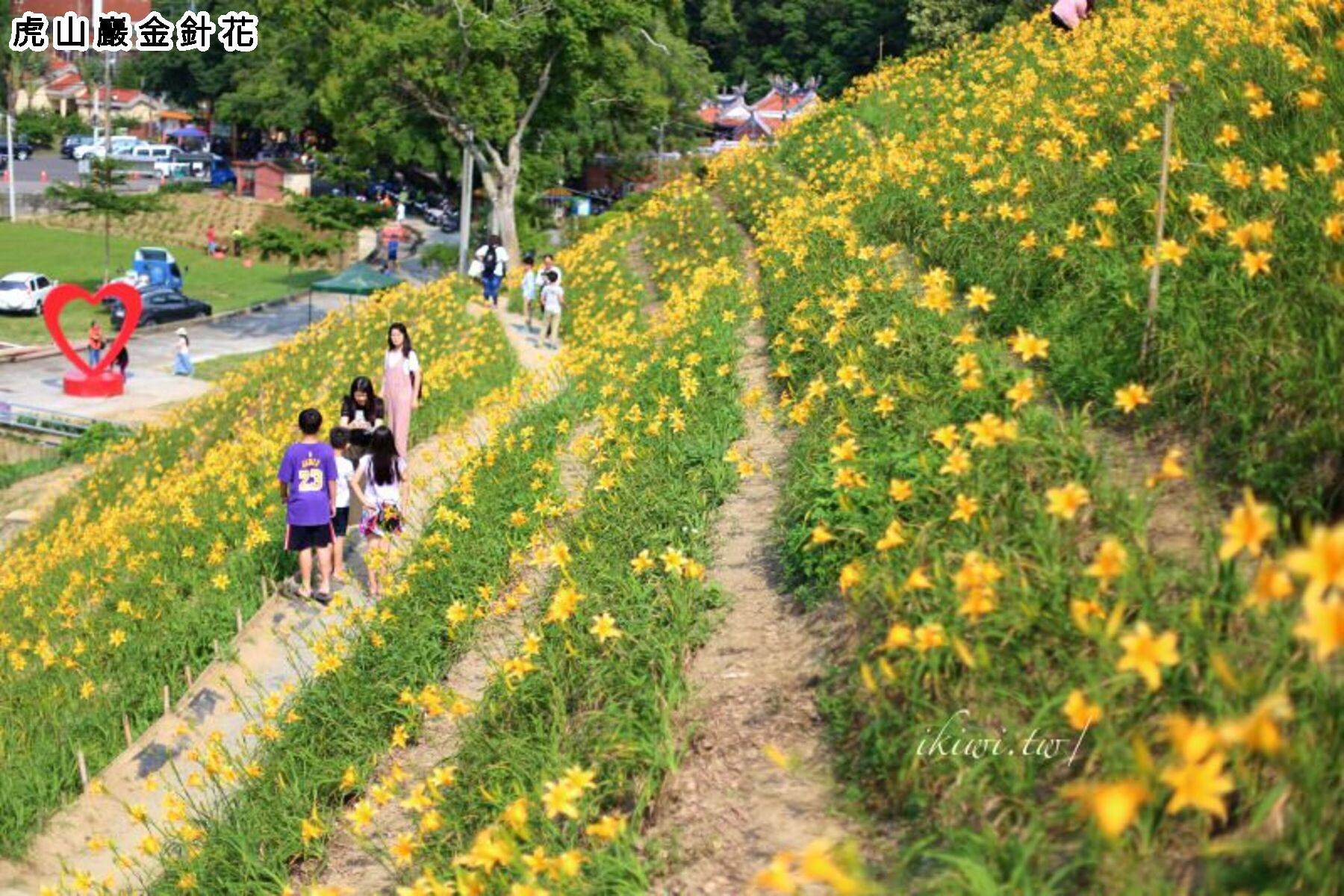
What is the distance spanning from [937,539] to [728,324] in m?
5.70

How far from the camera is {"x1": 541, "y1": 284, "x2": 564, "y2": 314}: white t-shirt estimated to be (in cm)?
1562

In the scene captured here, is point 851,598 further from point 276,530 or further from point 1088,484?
point 276,530

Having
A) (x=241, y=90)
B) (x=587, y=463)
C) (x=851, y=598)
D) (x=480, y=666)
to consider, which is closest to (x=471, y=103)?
(x=587, y=463)

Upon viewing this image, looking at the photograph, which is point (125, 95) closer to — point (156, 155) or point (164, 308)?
point (156, 155)

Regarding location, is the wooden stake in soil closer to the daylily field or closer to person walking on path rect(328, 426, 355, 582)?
the daylily field

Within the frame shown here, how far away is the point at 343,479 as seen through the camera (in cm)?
855

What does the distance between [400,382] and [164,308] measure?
84.6 ft

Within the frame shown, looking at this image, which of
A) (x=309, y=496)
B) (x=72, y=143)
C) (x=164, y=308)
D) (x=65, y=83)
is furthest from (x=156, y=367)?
(x=65, y=83)

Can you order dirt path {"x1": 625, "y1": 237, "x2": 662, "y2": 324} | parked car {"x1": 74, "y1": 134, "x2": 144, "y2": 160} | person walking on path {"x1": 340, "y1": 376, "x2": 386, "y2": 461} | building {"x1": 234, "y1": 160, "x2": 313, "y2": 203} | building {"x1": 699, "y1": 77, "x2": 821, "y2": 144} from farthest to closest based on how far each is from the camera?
parked car {"x1": 74, "y1": 134, "x2": 144, "y2": 160} < building {"x1": 234, "y1": 160, "x2": 313, "y2": 203} < building {"x1": 699, "y1": 77, "x2": 821, "y2": 144} < dirt path {"x1": 625, "y1": 237, "x2": 662, "y2": 324} < person walking on path {"x1": 340, "y1": 376, "x2": 386, "y2": 461}

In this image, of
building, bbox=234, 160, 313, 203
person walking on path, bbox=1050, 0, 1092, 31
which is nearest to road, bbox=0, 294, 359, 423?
person walking on path, bbox=1050, 0, 1092, 31

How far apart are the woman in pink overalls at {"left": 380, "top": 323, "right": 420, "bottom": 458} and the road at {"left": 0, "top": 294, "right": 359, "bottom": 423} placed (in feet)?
47.5

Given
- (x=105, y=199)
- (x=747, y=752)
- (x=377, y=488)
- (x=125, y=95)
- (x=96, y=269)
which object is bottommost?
(x=96, y=269)

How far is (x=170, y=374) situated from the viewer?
26.9 metres

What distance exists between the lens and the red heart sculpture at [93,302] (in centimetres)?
2420
